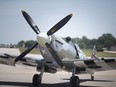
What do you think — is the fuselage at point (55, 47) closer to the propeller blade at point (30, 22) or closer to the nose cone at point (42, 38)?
the nose cone at point (42, 38)

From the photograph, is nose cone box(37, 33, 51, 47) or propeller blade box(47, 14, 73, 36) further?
propeller blade box(47, 14, 73, 36)

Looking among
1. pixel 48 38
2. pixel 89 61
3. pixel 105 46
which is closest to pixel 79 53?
pixel 89 61

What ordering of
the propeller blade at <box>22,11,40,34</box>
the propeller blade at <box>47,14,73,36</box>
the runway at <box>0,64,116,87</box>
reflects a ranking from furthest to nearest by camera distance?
the runway at <box>0,64,116,87</box>
the propeller blade at <box>22,11,40,34</box>
the propeller blade at <box>47,14,73,36</box>

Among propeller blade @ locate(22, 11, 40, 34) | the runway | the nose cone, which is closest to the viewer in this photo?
the nose cone

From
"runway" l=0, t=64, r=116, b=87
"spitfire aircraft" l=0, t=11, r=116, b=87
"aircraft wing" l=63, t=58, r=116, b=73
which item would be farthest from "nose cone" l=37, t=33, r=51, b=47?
"runway" l=0, t=64, r=116, b=87

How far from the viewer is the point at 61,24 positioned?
16266 mm

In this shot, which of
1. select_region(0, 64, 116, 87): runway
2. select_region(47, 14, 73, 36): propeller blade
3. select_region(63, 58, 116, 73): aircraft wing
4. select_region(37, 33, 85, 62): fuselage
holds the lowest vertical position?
select_region(0, 64, 116, 87): runway

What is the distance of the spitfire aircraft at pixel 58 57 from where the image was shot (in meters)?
15.9

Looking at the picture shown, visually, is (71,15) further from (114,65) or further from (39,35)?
(114,65)

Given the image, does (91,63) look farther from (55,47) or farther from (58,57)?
(55,47)

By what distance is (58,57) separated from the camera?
1606 cm

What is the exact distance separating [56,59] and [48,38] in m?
1.28

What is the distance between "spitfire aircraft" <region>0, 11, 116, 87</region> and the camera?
1593 centimetres

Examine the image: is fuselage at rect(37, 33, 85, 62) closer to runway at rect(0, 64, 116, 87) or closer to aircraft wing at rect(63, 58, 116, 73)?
aircraft wing at rect(63, 58, 116, 73)
